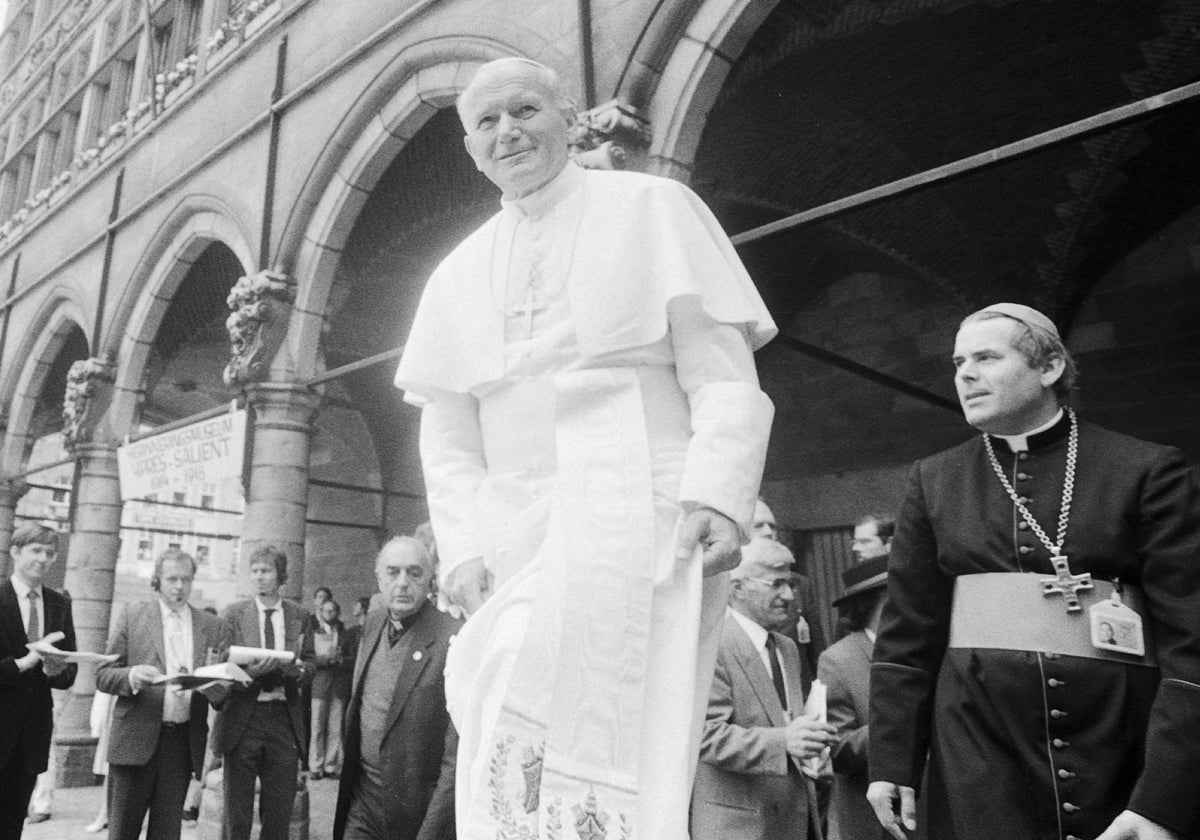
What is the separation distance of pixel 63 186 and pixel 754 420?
1507 cm

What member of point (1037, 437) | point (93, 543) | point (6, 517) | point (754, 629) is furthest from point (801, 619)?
point (6, 517)

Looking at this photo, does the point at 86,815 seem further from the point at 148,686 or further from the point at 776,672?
the point at 776,672

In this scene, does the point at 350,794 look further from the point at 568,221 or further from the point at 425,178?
the point at 425,178

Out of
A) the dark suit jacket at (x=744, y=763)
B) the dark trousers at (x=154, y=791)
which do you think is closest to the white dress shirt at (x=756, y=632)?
the dark suit jacket at (x=744, y=763)

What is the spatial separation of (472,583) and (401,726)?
1793 mm

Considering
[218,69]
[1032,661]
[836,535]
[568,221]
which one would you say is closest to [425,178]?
[218,69]

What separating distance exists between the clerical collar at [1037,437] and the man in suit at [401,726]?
6.72 ft

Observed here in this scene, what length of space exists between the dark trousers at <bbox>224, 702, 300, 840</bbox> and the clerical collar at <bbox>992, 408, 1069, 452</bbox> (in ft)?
12.9

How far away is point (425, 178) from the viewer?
29.6 feet

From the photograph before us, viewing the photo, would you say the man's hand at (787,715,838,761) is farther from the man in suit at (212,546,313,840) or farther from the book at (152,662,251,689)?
the man in suit at (212,546,313,840)

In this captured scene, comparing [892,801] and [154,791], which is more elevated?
[892,801]

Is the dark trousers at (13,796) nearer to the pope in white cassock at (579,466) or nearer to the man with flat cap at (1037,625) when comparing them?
the pope in white cassock at (579,466)

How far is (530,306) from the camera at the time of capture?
1935 millimetres

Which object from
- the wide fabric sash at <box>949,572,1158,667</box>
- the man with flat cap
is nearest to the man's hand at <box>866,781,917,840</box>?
the man with flat cap
